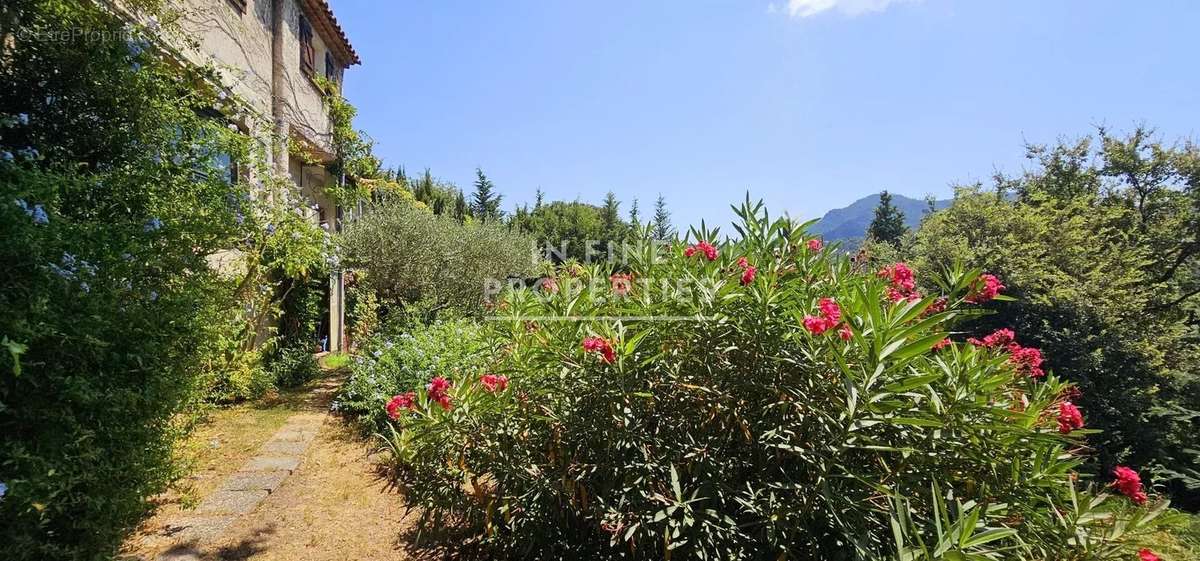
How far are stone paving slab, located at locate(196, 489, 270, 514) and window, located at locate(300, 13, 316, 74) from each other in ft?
26.3

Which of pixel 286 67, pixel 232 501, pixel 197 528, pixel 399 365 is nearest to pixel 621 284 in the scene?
pixel 197 528

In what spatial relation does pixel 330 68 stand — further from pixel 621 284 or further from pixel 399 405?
pixel 621 284

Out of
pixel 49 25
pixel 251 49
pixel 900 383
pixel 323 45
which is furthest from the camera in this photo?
pixel 323 45

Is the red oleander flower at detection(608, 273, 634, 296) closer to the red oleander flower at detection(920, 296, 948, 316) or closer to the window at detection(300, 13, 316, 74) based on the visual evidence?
the red oleander flower at detection(920, 296, 948, 316)

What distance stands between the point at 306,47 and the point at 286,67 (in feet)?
4.53

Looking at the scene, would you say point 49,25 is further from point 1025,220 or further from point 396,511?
point 1025,220

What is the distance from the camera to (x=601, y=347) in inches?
98.2

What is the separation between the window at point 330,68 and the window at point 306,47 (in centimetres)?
114

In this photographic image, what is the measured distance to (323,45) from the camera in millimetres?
11086

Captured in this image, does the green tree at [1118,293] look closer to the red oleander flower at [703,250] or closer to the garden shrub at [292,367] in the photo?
the red oleander flower at [703,250]

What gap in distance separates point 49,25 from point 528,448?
4027 millimetres

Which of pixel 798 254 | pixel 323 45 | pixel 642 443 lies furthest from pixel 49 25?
pixel 323 45

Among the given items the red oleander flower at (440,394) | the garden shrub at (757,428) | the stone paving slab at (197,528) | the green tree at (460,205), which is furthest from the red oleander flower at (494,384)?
the green tree at (460,205)

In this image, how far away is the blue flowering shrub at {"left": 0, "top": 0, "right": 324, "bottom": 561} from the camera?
2.26 meters
